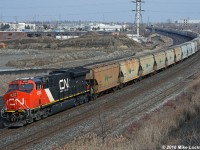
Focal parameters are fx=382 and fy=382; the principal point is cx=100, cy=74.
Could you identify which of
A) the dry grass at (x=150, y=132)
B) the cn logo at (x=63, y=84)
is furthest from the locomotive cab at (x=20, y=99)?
the dry grass at (x=150, y=132)

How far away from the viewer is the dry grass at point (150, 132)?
14.7 metres

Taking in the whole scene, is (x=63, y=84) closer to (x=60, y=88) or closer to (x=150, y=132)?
(x=60, y=88)

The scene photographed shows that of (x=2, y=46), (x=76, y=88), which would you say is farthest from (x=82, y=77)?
(x=2, y=46)

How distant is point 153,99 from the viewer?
95.9 feet

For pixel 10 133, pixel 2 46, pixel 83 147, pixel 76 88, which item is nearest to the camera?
pixel 83 147

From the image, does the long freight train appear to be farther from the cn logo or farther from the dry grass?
the dry grass

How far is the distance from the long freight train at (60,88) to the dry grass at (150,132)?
475cm

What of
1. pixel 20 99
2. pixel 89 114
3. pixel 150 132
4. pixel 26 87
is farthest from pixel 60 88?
pixel 150 132

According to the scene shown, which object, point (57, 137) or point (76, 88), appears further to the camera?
point (76, 88)

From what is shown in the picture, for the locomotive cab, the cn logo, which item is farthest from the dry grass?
the cn logo

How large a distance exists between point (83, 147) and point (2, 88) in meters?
22.6

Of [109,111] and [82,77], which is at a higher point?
[82,77]

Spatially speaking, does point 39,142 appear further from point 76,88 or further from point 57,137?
point 76,88

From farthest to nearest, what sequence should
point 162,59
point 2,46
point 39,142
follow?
point 2,46, point 162,59, point 39,142
